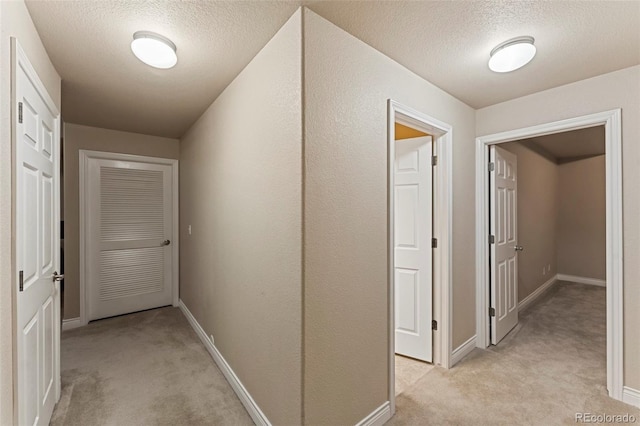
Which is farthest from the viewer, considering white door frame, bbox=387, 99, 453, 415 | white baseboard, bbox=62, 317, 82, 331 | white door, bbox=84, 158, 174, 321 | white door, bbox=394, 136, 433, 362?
white door, bbox=84, 158, 174, 321

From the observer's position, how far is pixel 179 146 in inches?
160

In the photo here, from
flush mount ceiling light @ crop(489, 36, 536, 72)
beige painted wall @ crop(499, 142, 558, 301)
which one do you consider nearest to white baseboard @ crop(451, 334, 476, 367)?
beige painted wall @ crop(499, 142, 558, 301)

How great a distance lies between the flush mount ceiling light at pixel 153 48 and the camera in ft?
5.41

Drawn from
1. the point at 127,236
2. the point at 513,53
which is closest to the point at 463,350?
the point at 513,53

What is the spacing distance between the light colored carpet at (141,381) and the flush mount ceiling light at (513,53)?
2872 millimetres

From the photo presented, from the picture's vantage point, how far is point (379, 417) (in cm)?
181

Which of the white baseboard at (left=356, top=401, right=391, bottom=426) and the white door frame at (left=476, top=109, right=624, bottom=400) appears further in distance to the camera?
the white door frame at (left=476, top=109, right=624, bottom=400)

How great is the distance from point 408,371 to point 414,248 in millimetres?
1060

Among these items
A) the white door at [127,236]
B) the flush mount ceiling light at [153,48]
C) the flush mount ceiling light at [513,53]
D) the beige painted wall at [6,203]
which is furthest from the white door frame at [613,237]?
the white door at [127,236]

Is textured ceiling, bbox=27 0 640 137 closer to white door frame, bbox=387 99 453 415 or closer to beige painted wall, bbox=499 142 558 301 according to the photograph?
white door frame, bbox=387 99 453 415

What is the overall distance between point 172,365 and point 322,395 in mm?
1728

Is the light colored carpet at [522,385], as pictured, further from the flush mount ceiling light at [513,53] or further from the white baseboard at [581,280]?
the white baseboard at [581,280]

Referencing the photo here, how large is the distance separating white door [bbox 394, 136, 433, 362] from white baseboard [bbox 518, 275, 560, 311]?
226 cm

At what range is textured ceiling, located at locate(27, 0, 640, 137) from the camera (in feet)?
4.77
